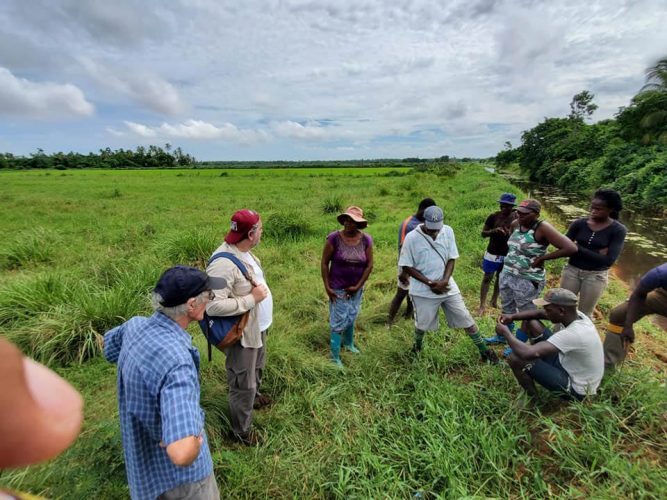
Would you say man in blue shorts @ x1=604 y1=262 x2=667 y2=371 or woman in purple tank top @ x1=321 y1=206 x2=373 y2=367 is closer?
man in blue shorts @ x1=604 y1=262 x2=667 y2=371

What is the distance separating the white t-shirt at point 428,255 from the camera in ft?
10.8

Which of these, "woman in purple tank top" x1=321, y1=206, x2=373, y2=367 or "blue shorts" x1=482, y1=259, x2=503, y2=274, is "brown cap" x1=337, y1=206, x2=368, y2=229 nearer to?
"woman in purple tank top" x1=321, y1=206, x2=373, y2=367

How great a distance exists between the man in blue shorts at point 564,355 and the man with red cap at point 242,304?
6.04ft

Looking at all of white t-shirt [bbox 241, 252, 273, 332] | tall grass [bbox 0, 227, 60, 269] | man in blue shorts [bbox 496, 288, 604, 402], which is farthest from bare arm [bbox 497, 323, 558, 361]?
tall grass [bbox 0, 227, 60, 269]

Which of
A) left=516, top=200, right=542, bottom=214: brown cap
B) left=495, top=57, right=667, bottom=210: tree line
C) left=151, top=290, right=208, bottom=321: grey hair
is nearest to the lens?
left=151, top=290, right=208, bottom=321: grey hair

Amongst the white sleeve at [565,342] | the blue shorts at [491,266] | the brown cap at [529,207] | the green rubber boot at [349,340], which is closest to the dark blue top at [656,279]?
the white sleeve at [565,342]

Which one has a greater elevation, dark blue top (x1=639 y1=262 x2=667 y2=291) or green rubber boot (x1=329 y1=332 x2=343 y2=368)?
dark blue top (x1=639 y1=262 x2=667 y2=291)

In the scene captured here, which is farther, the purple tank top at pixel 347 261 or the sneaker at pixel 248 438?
the purple tank top at pixel 347 261

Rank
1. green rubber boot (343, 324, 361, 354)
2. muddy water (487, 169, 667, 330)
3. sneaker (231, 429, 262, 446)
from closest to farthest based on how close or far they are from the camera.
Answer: sneaker (231, 429, 262, 446), green rubber boot (343, 324, 361, 354), muddy water (487, 169, 667, 330)

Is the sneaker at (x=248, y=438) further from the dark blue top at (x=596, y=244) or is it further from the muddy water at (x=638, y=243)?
the muddy water at (x=638, y=243)

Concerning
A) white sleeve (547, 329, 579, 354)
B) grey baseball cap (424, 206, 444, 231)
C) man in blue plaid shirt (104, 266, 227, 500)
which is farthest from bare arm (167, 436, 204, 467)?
grey baseball cap (424, 206, 444, 231)

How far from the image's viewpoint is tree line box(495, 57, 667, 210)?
47.7ft

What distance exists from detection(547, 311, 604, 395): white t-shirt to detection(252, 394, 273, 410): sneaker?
2.34 meters

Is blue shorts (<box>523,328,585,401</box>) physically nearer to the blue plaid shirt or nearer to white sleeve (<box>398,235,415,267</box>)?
white sleeve (<box>398,235,415,267</box>)
